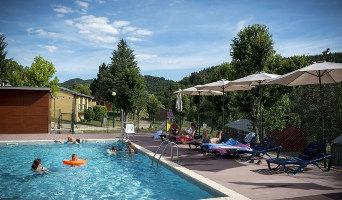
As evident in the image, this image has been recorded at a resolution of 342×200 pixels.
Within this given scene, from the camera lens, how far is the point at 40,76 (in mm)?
45469

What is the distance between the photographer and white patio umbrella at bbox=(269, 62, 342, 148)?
994 centimetres

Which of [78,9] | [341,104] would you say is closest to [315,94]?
[341,104]

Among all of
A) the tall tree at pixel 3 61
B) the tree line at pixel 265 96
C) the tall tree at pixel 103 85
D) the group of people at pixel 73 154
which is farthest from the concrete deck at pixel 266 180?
the tall tree at pixel 3 61

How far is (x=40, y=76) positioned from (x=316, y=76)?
Result: 139 ft

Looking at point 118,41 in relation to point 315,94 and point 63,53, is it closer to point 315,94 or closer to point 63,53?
point 63,53

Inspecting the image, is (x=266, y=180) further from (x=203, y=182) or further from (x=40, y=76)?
(x=40, y=76)

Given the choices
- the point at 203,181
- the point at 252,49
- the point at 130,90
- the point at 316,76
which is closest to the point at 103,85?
the point at 130,90

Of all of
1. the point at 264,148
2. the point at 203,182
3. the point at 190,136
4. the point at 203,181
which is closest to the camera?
the point at 203,182

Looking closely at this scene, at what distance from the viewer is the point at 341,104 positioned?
1919 centimetres

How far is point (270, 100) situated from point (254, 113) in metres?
1.35

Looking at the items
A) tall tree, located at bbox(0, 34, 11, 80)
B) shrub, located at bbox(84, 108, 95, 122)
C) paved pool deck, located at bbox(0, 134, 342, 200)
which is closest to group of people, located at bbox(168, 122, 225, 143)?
paved pool deck, located at bbox(0, 134, 342, 200)

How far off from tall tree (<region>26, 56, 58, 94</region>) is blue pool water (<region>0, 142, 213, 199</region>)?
97.6 feet

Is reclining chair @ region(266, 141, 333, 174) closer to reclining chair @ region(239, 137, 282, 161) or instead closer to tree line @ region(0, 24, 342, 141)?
reclining chair @ region(239, 137, 282, 161)

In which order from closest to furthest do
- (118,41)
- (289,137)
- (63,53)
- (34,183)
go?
(34,183), (289,137), (63,53), (118,41)
